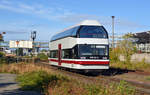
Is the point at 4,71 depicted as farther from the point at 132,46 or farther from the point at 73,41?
the point at 132,46

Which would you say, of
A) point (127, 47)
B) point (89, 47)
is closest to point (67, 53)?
point (89, 47)

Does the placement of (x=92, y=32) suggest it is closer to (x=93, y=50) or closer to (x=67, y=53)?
(x=93, y=50)

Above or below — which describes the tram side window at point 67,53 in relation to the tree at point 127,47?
below

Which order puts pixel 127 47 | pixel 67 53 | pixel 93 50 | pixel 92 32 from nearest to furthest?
pixel 93 50 → pixel 92 32 → pixel 67 53 → pixel 127 47

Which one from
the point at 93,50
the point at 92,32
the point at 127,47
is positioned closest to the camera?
the point at 93,50

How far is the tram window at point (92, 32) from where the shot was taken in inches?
795

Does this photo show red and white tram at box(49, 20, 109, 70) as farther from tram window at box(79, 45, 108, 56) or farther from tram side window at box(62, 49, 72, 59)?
tram side window at box(62, 49, 72, 59)

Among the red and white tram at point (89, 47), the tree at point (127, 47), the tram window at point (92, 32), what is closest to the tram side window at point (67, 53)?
the red and white tram at point (89, 47)

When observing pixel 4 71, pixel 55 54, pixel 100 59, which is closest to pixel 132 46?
pixel 55 54

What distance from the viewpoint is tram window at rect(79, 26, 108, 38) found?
20203 millimetres

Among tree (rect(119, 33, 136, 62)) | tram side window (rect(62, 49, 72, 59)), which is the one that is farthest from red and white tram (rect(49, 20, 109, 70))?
tree (rect(119, 33, 136, 62))

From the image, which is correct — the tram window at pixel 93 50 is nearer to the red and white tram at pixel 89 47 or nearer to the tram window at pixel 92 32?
the red and white tram at pixel 89 47

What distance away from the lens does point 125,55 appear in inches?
1281

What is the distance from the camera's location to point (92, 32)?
20406 millimetres
